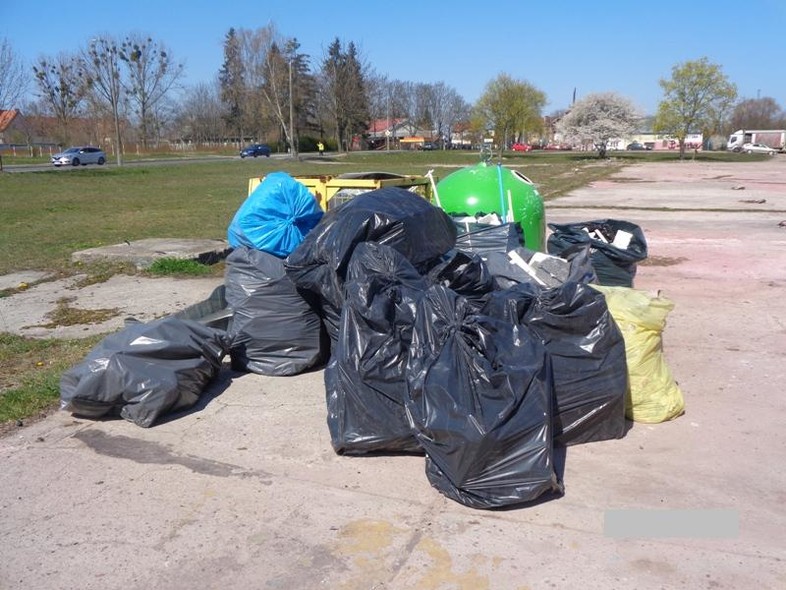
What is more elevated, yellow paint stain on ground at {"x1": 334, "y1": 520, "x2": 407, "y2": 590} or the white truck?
the white truck

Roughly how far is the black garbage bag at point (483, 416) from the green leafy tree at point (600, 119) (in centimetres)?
5994

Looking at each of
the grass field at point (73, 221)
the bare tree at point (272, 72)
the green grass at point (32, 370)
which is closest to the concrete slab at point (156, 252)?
the grass field at point (73, 221)

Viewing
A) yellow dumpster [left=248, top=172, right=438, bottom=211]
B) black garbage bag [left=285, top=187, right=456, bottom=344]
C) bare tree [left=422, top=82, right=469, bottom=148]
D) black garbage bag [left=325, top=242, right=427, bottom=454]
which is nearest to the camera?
black garbage bag [left=325, top=242, right=427, bottom=454]

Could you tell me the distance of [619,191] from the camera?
21188mm

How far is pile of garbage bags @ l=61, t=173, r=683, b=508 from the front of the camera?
3.06 meters

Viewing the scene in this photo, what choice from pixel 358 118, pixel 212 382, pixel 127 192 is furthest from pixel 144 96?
pixel 212 382

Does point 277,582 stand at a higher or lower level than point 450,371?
lower

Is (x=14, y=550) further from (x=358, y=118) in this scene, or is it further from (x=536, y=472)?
(x=358, y=118)

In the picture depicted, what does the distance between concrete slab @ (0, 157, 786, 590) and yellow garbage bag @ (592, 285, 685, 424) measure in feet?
0.35

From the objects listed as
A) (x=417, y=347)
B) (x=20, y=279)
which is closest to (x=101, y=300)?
(x=20, y=279)

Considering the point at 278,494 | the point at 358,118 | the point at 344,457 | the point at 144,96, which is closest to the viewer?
the point at 278,494

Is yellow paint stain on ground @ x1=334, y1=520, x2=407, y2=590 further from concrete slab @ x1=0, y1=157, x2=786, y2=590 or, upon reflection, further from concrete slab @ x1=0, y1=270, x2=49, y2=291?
concrete slab @ x1=0, y1=270, x2=49, y2=291

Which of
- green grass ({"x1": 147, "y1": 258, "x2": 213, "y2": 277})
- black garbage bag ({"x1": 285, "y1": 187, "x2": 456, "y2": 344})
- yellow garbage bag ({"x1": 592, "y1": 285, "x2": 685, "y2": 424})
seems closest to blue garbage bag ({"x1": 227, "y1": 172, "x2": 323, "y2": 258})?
black garbage bag ({"x1": 285, "y1": 187, "x2": 456, "y2": 344})

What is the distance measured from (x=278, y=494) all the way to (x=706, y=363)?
3168mm
